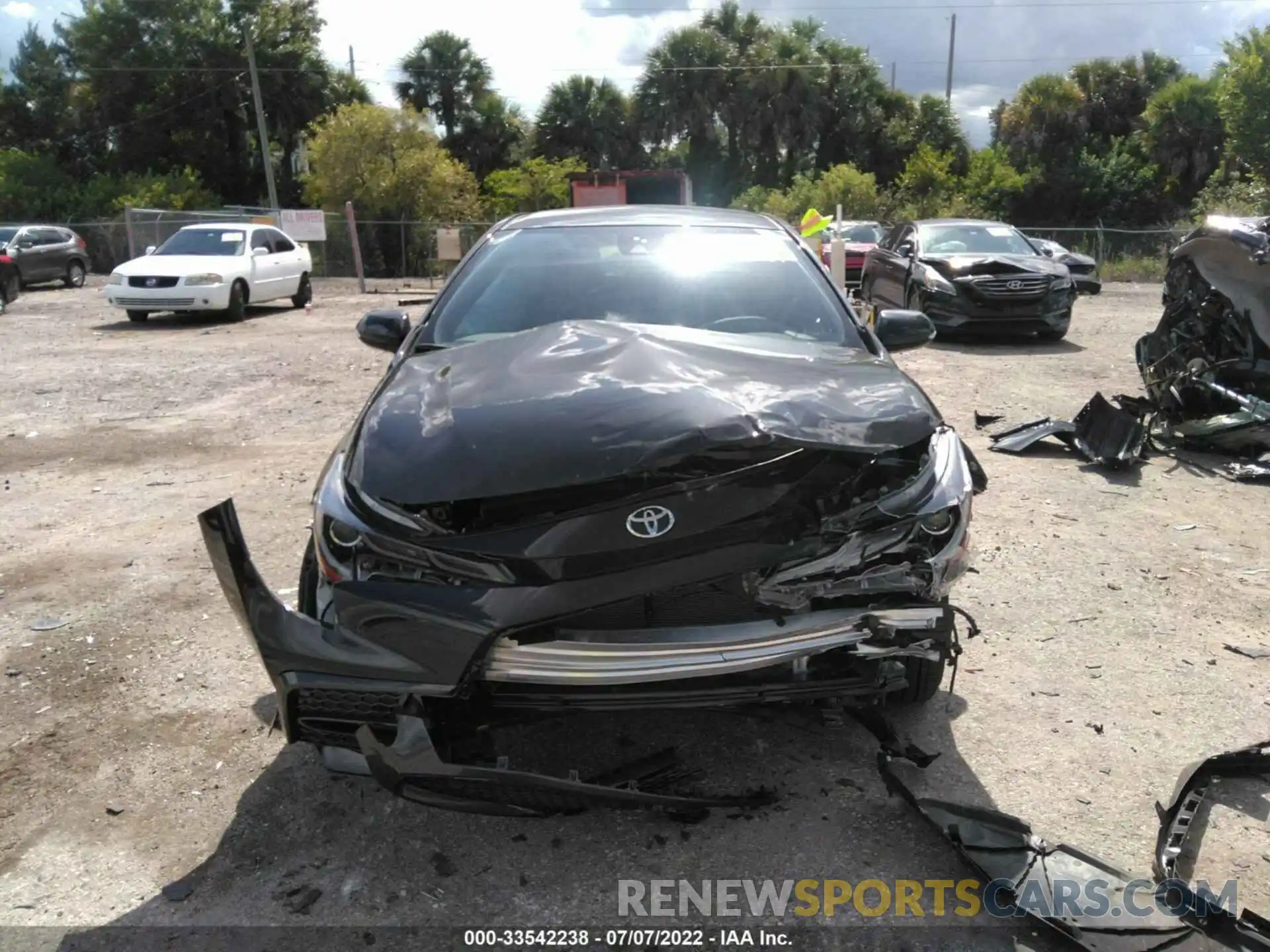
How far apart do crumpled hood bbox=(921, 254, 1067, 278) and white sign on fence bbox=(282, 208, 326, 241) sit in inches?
642

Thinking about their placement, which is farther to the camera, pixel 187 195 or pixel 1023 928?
pixel 187 195

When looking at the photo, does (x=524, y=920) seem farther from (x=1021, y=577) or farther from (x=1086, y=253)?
(x=1086, y=253)

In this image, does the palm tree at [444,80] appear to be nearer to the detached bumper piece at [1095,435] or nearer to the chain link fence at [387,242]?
the chain link fence at [387,242]

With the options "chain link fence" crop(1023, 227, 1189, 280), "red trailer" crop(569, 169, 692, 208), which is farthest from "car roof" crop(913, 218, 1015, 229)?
"red trailer" crop(569, 169, 692, 208)

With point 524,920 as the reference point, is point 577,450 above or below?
above

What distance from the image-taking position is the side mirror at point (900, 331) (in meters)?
4.56

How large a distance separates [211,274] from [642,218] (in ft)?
42.1

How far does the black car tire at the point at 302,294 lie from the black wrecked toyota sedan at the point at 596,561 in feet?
54.0

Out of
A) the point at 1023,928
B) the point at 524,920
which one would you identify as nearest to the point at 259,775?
the point at 524,920

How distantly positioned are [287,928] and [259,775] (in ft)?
2.65

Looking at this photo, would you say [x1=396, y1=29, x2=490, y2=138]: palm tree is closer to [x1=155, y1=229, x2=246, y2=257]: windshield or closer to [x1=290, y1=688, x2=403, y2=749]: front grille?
[x1=155, y1=229, x2=246, y2=257]: windshield

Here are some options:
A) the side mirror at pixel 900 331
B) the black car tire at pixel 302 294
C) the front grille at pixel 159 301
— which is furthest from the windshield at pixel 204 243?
the side mirror at pixel 900 331

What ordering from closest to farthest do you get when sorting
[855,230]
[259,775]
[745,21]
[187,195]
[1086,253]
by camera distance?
1. [259,775]
2. [855,230]
3. [1086,253]
4. [187,195]
5. [745,21]

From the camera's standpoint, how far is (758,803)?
3021 millimetres
